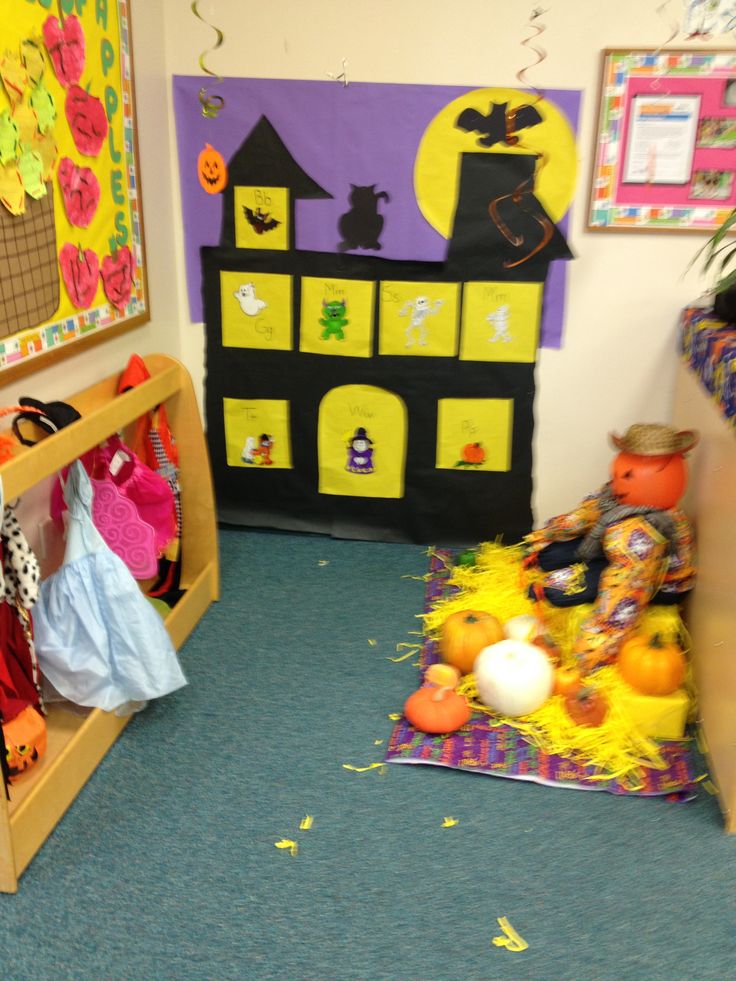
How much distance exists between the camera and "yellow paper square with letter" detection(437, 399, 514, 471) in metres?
3.07

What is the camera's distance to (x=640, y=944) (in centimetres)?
162

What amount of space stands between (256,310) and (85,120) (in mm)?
933

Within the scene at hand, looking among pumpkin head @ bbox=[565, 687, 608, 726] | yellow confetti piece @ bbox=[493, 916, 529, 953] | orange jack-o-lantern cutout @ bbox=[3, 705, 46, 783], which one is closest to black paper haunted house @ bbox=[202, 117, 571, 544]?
pumpkin head @ bbox=[565, 687, 608, 726]

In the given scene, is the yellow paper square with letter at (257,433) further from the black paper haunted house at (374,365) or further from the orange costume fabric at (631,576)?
the orange costume fabric at (631,576)

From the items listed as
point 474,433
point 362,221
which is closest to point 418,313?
point 362,221

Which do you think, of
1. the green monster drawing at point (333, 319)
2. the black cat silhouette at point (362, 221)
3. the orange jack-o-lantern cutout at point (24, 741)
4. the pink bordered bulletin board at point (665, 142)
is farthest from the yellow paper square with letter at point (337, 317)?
the orange jack-o-lantern cutout at point (24, 741)

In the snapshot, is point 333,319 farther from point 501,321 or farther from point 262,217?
point 501,321

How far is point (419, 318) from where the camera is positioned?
3012 mm

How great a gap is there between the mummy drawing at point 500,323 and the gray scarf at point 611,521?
696mm

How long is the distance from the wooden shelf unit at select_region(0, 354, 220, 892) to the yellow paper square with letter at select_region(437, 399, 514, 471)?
86 cm

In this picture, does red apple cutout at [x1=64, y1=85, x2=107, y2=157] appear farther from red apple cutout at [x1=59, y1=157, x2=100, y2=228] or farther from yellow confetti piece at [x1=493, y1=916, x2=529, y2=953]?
yellow confetti piece at [x1=493, y1=916, x2=529, y2=953]

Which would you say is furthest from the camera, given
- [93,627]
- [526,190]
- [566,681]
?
[526,190]

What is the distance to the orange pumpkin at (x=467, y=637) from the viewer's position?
7.83 ft

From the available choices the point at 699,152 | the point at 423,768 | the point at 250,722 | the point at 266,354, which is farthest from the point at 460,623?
the point at 699,152
